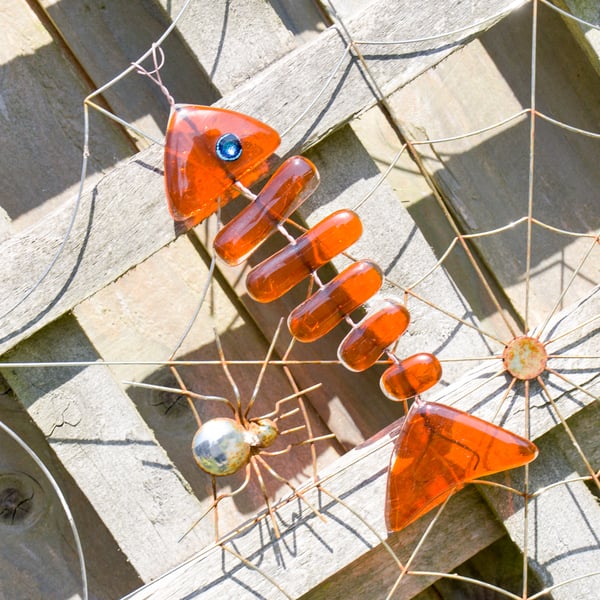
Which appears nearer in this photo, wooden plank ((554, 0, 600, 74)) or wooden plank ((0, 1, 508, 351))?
wooden plank ((0, 1, 508, 351))

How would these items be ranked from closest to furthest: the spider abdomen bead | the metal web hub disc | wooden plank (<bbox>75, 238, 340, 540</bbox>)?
the spider abdomen bead < the metal web hub disc < wooden plank (<bbox>75, 238, 340, 540</bbox>)

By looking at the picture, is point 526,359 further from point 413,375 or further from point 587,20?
point 587,20

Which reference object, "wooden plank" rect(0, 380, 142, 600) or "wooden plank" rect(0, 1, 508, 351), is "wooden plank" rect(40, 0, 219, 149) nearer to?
"wooden plank" rect(0, 1, 508, 351)

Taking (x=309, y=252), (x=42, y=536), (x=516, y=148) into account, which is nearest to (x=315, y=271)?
(x=309, y=252)

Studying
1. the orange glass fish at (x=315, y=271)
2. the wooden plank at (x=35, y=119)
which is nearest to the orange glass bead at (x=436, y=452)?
the orange glass fish at (x=315, y=271)

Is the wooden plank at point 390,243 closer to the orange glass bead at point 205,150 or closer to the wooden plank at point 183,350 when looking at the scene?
the orange glass bead at point 205,150

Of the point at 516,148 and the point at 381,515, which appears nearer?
the point at 381,515

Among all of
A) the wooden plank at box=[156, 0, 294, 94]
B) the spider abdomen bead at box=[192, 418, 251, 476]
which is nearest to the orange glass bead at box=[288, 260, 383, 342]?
the spider abdomen bead at box=[192, 418, 251, 476]
